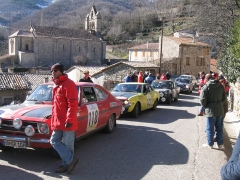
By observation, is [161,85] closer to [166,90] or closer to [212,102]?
[166,90]

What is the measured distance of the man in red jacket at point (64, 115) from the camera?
4.98 meters

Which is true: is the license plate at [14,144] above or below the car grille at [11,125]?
below

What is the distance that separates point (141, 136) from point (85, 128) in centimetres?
215

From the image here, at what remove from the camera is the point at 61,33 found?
74.9 meters

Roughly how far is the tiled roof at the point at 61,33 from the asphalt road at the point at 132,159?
67.3 m

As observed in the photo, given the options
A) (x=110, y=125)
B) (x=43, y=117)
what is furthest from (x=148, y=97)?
(x=43, y=117)

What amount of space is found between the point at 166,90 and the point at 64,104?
12.1 metres

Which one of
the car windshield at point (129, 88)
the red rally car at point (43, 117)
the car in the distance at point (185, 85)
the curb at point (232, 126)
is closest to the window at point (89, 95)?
the red rally car at point (43, 117)

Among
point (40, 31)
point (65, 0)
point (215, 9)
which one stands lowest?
point (215, 9)

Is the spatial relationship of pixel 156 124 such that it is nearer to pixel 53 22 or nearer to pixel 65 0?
pixel 53 22

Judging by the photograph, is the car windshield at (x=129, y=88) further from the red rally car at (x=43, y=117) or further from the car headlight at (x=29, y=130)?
the car headlight at (x=29, y=130)

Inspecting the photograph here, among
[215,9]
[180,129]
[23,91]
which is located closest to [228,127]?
[180,129]

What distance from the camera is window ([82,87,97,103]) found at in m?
7.23

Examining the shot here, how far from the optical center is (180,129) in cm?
961
